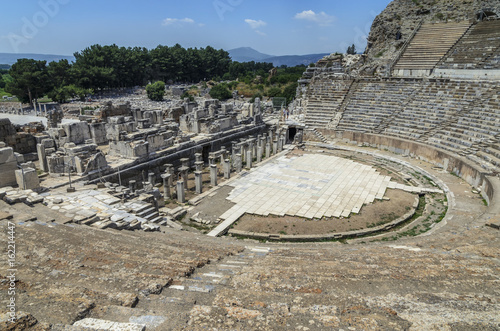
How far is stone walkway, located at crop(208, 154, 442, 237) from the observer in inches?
550

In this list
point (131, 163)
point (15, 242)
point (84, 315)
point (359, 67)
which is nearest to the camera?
point (84, 315)

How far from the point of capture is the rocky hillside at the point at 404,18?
32.2 meters

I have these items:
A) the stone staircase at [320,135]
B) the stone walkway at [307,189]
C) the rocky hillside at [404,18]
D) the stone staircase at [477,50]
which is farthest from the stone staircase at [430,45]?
the stone walkway at [307,189]

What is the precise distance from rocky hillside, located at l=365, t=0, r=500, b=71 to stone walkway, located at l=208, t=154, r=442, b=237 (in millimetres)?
18580

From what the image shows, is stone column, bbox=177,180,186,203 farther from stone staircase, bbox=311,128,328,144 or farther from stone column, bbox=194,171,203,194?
stone staircase, bbox=311,128,328,144

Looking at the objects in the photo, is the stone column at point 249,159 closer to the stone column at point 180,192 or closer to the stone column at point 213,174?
the stone column at point 213,174

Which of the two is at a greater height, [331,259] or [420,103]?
[420,103]

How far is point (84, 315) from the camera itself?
146 inches

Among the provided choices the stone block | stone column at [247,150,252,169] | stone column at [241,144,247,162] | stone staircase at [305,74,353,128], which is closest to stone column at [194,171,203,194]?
stone column at [247,150,252,169]

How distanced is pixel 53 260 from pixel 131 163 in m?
10.6

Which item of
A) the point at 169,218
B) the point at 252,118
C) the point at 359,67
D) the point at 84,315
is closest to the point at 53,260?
the point at 84,315

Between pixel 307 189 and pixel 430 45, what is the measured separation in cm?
2459

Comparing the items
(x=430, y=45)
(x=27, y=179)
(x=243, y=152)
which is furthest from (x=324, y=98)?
(x=27, y=179)

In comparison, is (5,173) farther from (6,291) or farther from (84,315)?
(84,315)
